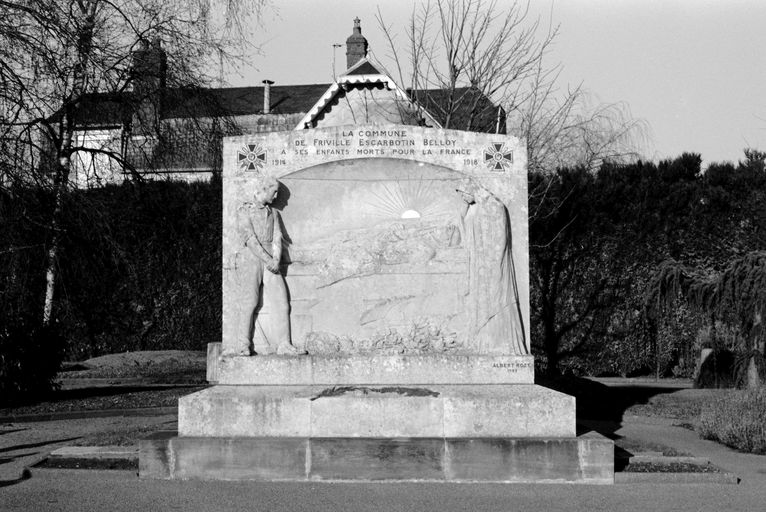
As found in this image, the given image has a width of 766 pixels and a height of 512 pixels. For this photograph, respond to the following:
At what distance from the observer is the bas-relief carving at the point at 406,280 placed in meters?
9.76

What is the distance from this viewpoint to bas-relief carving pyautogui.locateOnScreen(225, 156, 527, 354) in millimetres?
9758

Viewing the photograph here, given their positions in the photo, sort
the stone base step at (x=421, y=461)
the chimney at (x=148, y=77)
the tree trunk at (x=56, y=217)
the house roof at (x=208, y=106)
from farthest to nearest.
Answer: the chimney at (x=148, y=77) < the house roof at (x=208, y=106) < the tree trunk at (x=56, y=217) < the stone base step at (x=421, y=461)

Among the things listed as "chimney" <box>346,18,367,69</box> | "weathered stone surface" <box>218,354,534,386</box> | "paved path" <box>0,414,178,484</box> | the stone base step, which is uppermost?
"chimney" <box>346,18,367,69</box>

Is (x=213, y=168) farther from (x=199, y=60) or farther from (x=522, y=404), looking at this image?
(x=522, y=404)

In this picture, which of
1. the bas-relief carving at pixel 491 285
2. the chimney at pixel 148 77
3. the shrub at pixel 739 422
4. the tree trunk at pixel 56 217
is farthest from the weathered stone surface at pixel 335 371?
the chimney at pixel 148 77

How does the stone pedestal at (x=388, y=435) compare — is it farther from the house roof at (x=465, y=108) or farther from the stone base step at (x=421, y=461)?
the house roof at (x=465, y=108)

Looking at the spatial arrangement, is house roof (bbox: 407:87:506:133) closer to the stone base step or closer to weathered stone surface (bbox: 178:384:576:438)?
weathered stone surface (bbox: 178:384:576:438)

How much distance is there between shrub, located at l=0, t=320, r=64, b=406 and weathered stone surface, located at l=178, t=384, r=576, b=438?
25.8 ft

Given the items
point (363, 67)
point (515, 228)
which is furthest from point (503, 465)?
point (363, 67)

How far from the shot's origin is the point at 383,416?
9.06 meters

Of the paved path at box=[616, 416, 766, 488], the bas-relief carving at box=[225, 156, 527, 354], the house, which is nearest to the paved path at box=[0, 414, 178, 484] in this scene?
the bas-relief carving at box=[225, 156, 527, 354]

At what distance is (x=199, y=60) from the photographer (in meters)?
19.5

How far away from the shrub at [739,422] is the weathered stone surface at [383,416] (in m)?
2.93

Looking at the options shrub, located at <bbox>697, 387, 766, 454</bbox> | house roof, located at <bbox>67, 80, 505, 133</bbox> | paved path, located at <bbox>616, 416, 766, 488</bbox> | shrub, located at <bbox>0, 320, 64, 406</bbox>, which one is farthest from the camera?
house roof, located at <bbox>67, 80, 505, 133</bbox>
